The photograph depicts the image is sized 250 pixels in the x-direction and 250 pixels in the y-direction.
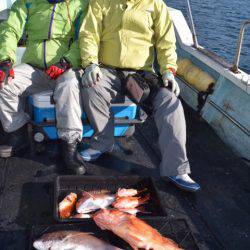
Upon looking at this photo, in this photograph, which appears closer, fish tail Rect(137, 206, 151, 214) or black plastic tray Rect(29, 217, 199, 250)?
black plastic tray Rect(29, 217, 199, 250)

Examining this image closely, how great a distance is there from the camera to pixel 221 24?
1473 centimetres

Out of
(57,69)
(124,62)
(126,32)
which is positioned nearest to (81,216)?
(57,69)

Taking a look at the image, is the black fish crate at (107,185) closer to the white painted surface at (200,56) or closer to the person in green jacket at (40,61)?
the person in green jacket at (40,61)

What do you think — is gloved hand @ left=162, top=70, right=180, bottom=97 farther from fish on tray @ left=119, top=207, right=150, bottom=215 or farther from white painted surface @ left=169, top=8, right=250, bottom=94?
fish on tray @ left=119, top=207, right=150, bottom=215

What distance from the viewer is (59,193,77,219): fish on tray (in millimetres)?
3049

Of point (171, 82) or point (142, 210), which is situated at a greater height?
point (171, 82)

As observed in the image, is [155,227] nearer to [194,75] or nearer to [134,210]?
[134,210]

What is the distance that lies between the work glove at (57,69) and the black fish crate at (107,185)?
1.16 m

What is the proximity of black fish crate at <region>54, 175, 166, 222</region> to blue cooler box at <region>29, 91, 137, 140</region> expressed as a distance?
2.64 ft

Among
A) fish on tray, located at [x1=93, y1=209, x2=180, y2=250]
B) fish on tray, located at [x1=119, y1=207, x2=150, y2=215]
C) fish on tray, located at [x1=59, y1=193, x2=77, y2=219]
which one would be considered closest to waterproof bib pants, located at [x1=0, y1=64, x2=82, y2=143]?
fish on tray, located at [x1=59, y1=193, x2=77, y2=219]

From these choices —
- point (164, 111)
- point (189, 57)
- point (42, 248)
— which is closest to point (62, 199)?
point (42, 248)

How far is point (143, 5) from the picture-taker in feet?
12.9

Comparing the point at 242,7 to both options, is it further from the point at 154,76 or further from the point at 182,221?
the point at 182,221

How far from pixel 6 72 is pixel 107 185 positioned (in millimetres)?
1572
